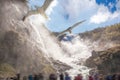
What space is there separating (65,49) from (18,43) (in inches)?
2148

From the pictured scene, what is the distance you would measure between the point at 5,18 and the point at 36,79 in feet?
48.1

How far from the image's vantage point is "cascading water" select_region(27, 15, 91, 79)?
55.9 m

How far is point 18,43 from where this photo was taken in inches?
1629

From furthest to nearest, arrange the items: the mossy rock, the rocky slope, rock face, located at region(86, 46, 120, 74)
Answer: the rocky slope → rock face, located at region(86, 46, 120, 74) → the mossy rock

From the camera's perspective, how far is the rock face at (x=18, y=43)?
40438 millimetres

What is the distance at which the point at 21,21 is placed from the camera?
151 ft

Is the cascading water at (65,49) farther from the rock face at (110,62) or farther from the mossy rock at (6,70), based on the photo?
the mossy rock at (6,70)

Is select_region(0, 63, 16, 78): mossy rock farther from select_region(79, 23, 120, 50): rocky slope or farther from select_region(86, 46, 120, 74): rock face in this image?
select_region(79, 23, 120, 50): rocky slope

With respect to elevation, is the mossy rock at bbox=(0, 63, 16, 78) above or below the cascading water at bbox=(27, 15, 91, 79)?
below

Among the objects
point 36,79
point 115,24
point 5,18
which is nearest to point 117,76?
point 36,79

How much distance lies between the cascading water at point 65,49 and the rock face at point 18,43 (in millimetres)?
3581

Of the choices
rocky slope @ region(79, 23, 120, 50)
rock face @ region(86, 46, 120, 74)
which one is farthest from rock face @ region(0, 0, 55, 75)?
rocky slope @ region(79, 23, 120, 50)

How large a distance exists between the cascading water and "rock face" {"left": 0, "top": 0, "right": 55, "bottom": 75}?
11.7ft

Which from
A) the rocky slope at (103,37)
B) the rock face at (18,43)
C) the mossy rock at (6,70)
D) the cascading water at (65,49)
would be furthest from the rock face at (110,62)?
the rocky slope at (103,37)
